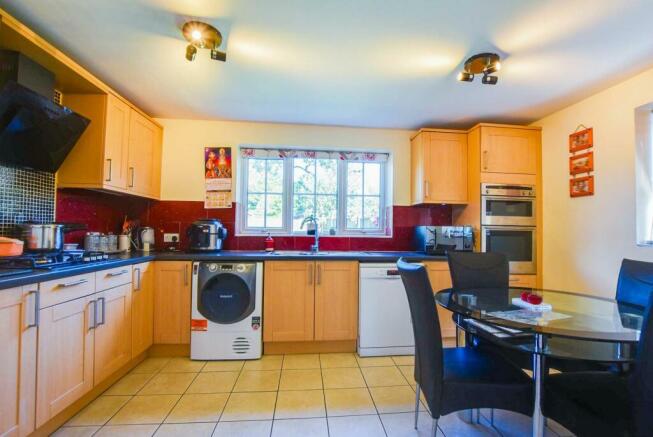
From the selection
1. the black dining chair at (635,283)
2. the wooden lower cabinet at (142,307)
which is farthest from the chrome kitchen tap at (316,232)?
the black dining chair at (635,283)

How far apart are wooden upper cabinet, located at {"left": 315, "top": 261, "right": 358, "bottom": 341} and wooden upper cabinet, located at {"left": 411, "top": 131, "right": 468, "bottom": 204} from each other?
1171mm

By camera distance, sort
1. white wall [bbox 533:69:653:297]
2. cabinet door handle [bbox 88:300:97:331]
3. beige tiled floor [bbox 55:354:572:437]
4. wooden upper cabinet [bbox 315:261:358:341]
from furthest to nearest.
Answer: wooden upper cabinet [bbox 315:261:358:341] → white wall [bbox 533:69:653:297] → cabinet door handle [bbox 88:300:97:331] → beige tiled floor [bbox 55:354:572:437]

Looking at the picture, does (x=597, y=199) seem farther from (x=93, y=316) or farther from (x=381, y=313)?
(x=93, y=316)

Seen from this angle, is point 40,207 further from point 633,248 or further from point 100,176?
point 633,248

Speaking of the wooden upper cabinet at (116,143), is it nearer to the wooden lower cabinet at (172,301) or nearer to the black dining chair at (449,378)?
the wooden lower cabinet at (172,301)

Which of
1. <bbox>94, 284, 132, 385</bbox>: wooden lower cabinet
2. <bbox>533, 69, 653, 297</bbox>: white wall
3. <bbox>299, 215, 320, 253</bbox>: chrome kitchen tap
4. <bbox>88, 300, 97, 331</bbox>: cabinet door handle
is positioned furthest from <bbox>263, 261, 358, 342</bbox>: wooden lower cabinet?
<bbox>533, 69, 653, 297</bbox>: white wall

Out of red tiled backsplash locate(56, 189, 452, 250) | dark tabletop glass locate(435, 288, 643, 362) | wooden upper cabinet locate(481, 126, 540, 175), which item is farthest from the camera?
wooden upper cabinet locate(481, 126, 540, 175)

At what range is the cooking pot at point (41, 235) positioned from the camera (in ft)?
5.96

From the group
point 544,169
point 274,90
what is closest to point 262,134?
point 274,90

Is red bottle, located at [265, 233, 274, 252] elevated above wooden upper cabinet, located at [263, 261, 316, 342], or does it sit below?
above

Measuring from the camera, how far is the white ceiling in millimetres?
1483

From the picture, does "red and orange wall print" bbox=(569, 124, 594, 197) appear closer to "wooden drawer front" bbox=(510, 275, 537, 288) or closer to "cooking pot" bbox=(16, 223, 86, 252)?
"wooden drawer front" bbox=(510, 275, 537, 288)

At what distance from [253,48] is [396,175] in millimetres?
2022

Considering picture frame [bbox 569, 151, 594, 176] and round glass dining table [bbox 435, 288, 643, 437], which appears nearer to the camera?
round glass dining table [bbox 435, 288, 643, 437]
